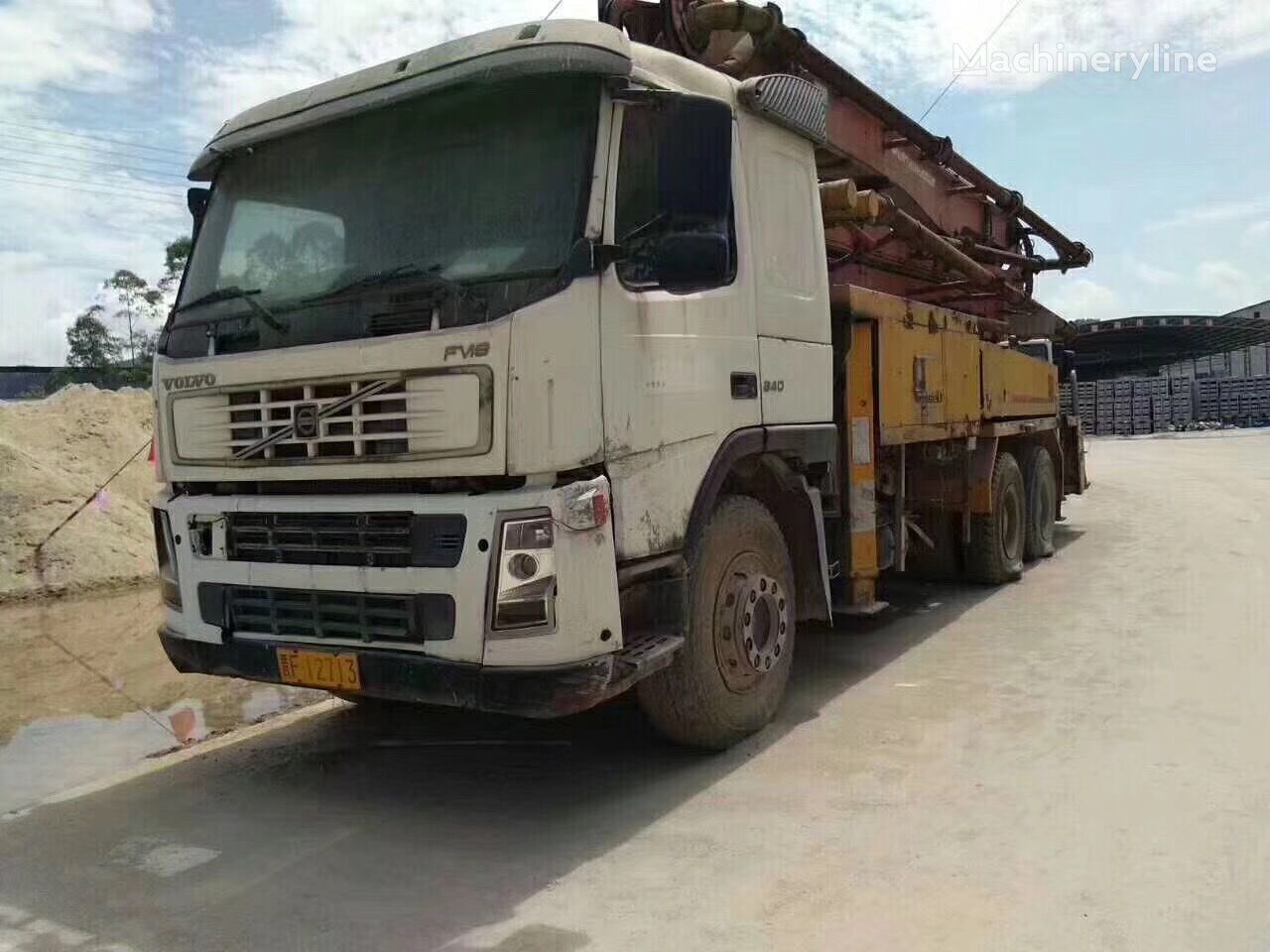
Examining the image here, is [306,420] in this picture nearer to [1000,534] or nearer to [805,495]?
[805,495]

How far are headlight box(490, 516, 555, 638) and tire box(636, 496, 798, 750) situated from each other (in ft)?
2.44

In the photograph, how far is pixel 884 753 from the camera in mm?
4332

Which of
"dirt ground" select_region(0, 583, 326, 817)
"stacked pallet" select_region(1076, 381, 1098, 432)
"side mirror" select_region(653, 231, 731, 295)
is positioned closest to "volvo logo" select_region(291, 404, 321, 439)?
"side mirror" select_region(653, 231, 731, 295)

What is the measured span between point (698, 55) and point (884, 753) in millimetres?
3790

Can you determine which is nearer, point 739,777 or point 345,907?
point 345,907

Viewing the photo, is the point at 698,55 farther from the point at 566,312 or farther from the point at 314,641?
the point at 314,641

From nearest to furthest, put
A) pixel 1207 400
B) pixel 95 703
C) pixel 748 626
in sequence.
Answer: pixel 748 626, pixel 95 703, pixel 1207 400

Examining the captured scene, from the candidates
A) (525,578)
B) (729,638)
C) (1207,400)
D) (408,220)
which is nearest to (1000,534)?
(729,638)

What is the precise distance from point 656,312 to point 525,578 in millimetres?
1142

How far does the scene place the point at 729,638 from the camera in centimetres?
424

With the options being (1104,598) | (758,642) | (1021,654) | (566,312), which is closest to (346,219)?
(566,312)

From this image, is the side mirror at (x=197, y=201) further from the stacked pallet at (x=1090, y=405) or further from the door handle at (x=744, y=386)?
the stacked pallet at (x=1090, y=405)

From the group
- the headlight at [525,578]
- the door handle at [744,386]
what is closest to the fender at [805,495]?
the door handle at [744,386]

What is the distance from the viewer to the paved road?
2965mm
